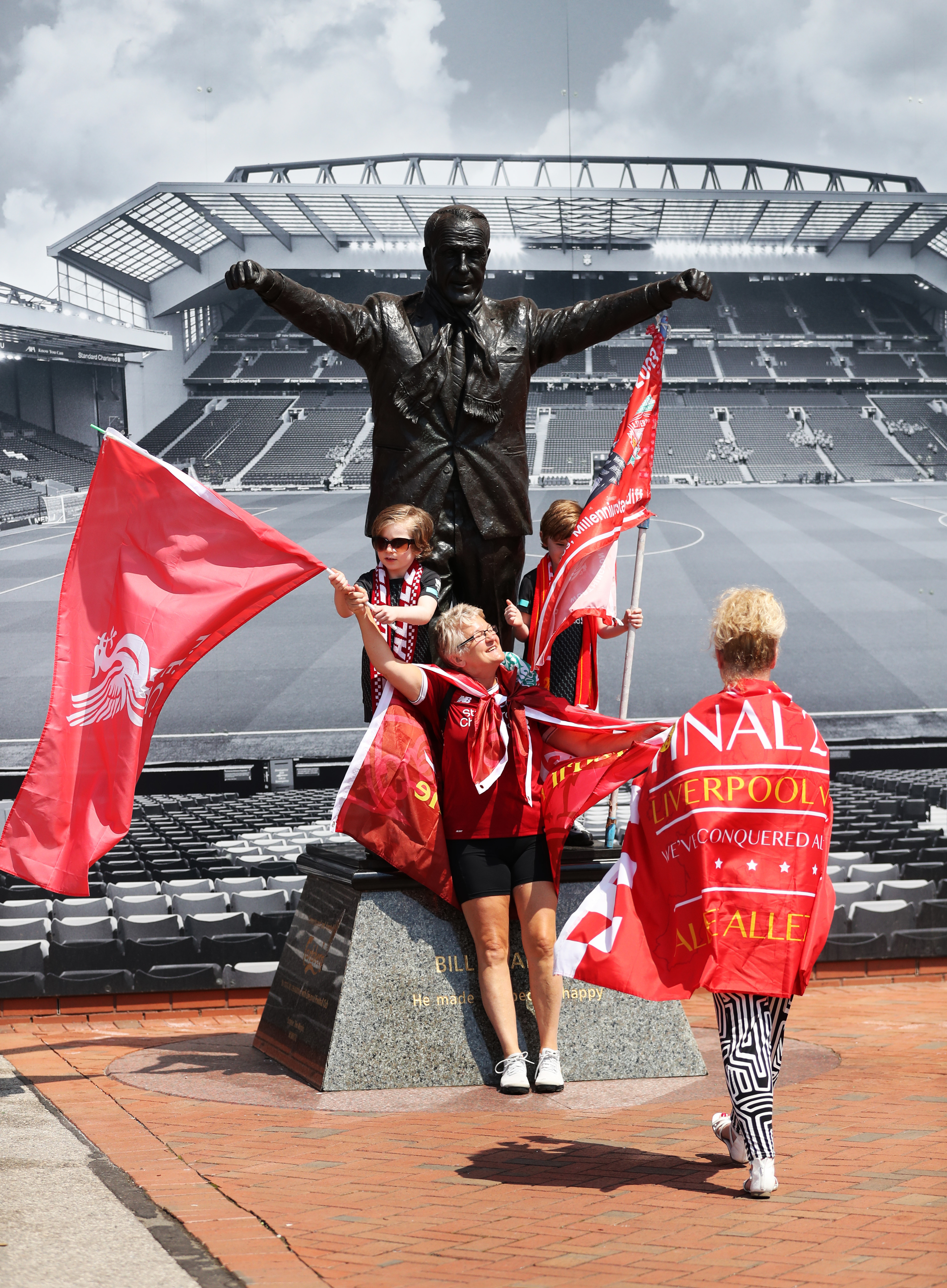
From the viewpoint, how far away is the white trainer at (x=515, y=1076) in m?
4.54

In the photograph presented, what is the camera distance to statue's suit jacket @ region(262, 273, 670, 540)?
5.33 metres

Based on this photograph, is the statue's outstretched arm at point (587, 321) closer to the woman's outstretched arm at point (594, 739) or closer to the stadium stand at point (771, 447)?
the woman's outstretched arm at point (594, 739)

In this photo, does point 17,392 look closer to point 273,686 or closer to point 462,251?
point 273,686

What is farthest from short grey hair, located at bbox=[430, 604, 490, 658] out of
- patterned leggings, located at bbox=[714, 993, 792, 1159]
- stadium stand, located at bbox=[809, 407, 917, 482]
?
stadium stand, located at bbox=[809, 407, 917, 482]

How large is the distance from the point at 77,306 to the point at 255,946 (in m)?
25.8

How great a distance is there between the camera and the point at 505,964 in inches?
181

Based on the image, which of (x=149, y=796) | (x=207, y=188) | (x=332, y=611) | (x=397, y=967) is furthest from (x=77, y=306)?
(x=397, y=967)

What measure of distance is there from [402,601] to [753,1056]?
221 centimetres

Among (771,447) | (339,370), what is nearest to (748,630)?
(771,447)

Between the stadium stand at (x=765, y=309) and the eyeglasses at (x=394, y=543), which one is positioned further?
the stadium stand at (x=765, y=309)

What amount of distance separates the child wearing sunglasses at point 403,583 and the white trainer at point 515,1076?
146 centimetres

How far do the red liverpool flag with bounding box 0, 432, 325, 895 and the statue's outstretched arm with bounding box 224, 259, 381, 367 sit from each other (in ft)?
2.63

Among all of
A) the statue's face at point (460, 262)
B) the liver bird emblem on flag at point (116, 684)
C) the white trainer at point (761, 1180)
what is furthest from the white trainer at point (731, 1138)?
the statue's face at point (460, 262)

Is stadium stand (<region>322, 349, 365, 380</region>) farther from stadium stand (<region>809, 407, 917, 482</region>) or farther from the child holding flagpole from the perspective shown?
the child holding flagpole
